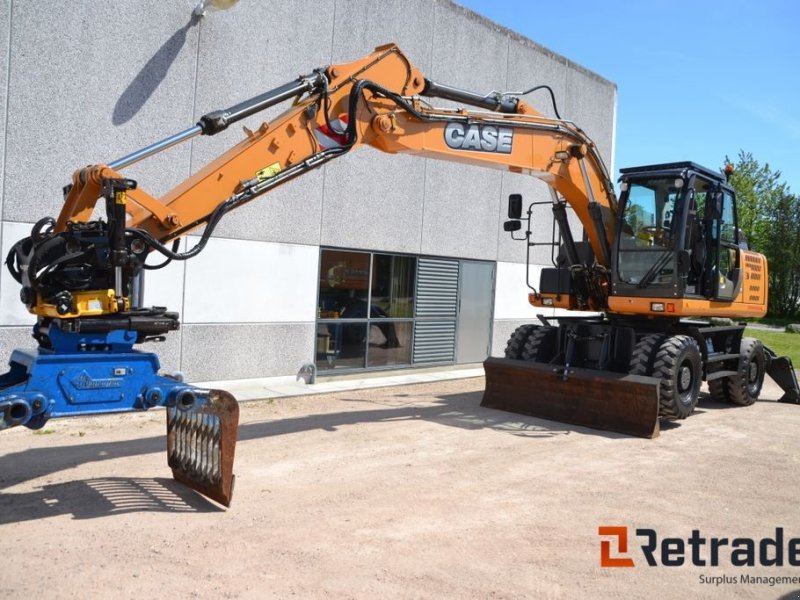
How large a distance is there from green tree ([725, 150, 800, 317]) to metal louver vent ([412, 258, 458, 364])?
107 feet

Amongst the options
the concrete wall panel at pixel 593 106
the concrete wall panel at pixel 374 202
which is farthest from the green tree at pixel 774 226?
the concrete wall panel at pixel 374 202

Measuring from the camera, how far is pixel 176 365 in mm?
9539

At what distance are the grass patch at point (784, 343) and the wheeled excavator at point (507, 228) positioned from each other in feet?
35.2

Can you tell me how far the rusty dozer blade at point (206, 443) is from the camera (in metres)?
5.27

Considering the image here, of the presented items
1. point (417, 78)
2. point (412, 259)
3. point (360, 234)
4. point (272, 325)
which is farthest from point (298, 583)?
point (412, 259)

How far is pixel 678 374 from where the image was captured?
8969 mm

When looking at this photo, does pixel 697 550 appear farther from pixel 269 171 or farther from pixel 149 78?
pixel 149 78

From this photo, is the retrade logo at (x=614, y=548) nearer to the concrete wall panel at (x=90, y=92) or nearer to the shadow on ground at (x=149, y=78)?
the concrete wall panel at (x=90, y=92)

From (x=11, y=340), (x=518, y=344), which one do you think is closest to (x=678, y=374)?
(x=518, y=344)

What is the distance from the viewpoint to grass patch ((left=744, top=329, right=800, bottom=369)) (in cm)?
2117

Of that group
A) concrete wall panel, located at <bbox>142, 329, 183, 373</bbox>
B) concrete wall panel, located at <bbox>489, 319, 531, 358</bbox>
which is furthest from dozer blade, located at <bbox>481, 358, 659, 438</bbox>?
concrete wall panel, located at <bbox>489, 319, 531, 358</bbox>

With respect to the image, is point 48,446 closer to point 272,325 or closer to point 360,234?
point 272,325

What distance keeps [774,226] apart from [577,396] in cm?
4048

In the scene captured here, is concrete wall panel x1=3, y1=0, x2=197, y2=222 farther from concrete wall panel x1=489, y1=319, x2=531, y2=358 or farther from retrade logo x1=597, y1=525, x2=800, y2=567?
concrete wall panel x1=489, y1=319, x2=531, y2=358
